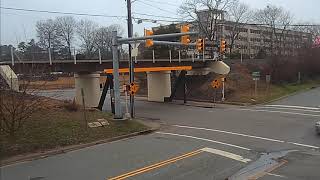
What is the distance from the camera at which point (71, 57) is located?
38.1m

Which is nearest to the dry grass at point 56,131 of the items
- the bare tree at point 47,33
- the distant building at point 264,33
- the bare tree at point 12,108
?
the bare tree at point 12,108

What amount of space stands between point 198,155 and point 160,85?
3728 centimetres

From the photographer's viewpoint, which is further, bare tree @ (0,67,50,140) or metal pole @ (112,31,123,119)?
metal pole @ (112,31,123,119)

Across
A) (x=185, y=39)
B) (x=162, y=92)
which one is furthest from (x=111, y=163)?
(x=162, y=92)

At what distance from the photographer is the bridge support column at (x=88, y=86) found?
41938 millimetres

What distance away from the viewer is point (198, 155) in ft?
57.8

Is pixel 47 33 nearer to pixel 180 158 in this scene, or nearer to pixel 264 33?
pixel 264 33

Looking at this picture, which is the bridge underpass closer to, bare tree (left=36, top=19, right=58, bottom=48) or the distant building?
Answer: the distant building

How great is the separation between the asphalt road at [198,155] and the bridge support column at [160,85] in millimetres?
22182

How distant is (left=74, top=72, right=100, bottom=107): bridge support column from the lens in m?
41.9

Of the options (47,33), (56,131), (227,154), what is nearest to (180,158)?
(227,154)

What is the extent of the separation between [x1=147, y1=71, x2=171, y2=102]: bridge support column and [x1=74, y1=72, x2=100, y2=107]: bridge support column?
1328 cm

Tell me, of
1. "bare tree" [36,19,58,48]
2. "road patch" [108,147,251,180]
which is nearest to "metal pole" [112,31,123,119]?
"road patch" [108,147,251,180]

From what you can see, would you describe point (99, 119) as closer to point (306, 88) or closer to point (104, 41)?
point (306, 88)
